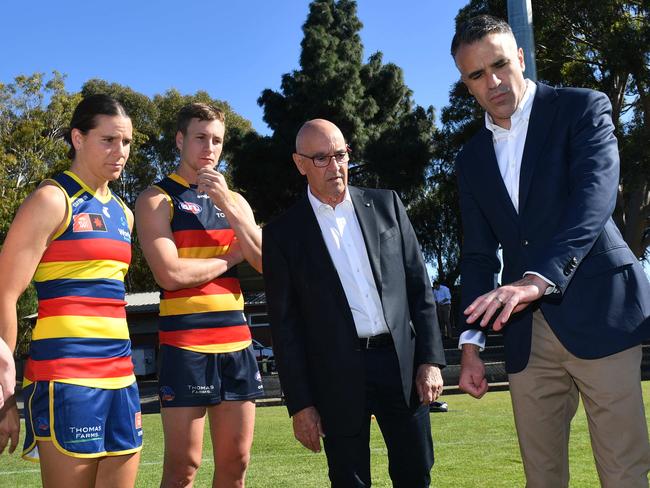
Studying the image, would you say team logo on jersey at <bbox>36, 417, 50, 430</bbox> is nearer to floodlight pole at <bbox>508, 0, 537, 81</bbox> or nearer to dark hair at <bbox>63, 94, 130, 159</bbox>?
dark hair at <bbox>63, 94, 130, 159</bbox>

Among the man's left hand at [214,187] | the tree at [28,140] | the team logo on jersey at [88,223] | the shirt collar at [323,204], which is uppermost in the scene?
the tree at [28,140]

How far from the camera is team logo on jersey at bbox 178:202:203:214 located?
4.90 metres

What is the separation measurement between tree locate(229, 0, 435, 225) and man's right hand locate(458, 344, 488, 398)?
119 ft

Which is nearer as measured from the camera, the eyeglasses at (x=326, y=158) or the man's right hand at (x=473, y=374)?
the man's right hand at (x=473, y=374)

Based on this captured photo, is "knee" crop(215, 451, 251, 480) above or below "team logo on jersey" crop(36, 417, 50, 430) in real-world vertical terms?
below

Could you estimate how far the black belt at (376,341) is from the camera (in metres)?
4.31

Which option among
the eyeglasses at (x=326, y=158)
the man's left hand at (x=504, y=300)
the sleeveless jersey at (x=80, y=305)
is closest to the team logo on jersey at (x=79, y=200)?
the sleeveless jersey at (x=80, y=305)

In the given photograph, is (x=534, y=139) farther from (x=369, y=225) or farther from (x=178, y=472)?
(x=178, y=472)

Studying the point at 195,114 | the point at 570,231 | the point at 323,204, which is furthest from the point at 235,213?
the point at 570,231

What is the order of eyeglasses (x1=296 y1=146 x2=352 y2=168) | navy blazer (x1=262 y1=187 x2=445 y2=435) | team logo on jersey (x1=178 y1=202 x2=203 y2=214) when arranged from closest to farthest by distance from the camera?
navy blazer (x1=262 y1=187 x2=445 y2=435) → eyeglasses (x1=296 y1=146 x2=352 y2=168) → team logo on jersey (x1=178 y1=202 x2=203 y2=214)

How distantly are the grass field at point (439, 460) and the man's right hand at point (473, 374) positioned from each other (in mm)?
3411

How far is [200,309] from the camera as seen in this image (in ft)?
15.7

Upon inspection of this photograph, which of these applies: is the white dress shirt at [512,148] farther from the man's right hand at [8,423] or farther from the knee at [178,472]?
the man's right hand at [8,423]

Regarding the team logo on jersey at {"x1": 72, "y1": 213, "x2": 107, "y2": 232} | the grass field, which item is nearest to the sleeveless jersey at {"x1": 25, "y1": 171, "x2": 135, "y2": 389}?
the team logo on jersey at {"x1": 72, "y1": 213, "x2": 107, "y2": 232}
